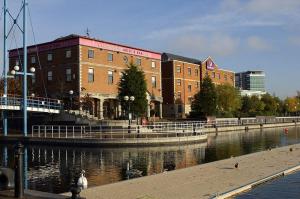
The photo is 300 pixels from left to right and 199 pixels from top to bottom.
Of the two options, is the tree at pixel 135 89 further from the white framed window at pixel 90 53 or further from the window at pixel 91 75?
the white framed window at pixel 90 53

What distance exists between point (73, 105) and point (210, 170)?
1641 inches

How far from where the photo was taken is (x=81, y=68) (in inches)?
2453

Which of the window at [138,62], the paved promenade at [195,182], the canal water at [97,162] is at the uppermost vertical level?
the window at [138,62]

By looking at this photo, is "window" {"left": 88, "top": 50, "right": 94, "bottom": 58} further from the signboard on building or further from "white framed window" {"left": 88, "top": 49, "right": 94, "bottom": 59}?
the signboard on building

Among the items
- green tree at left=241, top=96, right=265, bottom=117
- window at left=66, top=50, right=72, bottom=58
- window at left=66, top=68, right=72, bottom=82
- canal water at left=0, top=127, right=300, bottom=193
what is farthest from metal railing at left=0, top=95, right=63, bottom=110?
green tree at left=241, top=96, right=265, bottom=117

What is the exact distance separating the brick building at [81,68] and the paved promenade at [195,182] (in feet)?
136

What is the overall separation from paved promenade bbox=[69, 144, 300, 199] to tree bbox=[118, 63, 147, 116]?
32.9 meters

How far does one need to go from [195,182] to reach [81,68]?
155ft

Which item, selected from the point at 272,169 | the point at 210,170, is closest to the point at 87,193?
the point at 210,170

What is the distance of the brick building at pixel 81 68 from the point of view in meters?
62.6

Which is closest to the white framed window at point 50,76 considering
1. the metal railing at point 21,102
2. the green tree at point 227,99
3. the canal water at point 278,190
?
the metal railing at point 21,102

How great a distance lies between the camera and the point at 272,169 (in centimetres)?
2033

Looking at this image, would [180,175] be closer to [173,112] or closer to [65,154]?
[65,154]

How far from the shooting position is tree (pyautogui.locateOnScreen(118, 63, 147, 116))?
5644cm
